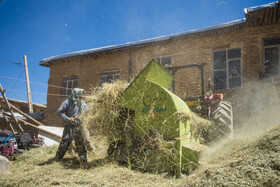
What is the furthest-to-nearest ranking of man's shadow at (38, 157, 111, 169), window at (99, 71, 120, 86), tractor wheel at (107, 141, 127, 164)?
window at (99, 71, 120, 86) < man's shadow at (38, 157, 111, 169) < tractor wheel at (107, 141, 127, 164)

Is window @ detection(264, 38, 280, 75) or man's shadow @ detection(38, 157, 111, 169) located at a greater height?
window @ detection(264, 38, 280, 75)

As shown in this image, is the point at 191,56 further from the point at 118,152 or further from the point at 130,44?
the point at 118,152

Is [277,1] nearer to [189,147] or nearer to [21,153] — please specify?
[189,147]

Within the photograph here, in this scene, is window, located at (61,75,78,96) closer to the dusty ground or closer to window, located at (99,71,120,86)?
window, located at (99,71,120,86)

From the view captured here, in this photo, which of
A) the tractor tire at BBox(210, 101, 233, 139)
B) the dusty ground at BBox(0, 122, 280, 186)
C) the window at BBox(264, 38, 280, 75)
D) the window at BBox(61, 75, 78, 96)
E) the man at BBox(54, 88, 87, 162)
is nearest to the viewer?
the dusty ground at BBox(0, 122, 280, 186)

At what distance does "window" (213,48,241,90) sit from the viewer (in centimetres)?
970

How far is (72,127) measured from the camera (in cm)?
482

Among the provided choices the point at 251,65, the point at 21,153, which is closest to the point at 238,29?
the point at 251,65

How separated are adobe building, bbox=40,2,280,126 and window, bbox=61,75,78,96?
2.09 meters

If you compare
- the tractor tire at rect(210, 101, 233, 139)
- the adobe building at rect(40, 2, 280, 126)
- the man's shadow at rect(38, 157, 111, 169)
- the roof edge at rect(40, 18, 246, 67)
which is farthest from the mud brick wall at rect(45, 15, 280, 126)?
the man's shadow at rect(38, 157, 111, 169)

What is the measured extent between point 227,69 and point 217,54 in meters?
0.92

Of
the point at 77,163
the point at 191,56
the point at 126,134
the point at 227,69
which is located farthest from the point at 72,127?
the point at 227,69

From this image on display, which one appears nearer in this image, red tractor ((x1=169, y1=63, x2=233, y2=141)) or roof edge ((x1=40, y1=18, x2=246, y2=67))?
red tractor ((x1=169, y1=63, x2=233, y2=141))

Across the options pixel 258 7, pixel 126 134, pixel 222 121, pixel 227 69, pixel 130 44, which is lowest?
pixel 126 134
